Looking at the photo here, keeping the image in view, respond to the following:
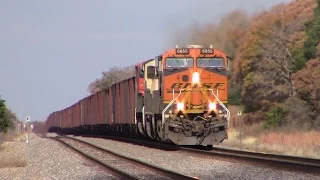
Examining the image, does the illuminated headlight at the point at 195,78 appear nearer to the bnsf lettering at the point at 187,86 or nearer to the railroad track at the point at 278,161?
the bnsf lettering at the point at 187,86

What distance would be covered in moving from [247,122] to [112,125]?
21175 millimetres

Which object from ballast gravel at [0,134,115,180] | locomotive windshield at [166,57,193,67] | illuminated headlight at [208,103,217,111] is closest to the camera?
ballast gravel at [0,134,115,180]

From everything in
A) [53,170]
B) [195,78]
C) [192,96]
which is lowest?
[53,170]

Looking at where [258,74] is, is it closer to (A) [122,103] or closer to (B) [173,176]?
(A) [122,103]

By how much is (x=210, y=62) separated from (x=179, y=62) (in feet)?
3.64

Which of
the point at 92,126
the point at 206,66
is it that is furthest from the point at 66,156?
the point at 92,126

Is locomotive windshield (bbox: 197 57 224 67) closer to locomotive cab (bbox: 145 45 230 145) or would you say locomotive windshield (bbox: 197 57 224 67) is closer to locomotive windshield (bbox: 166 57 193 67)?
locomotive cab (bbox: 145 45 230 145)

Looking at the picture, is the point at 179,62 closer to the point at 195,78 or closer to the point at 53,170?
the point at 195,78

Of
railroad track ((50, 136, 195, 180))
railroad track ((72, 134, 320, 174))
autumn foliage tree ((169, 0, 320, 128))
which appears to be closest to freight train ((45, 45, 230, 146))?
railroad track ((72, 134, 320, 174))

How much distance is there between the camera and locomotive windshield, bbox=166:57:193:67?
21297mm

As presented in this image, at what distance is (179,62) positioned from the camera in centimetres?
2152

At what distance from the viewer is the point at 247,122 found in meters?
55.2

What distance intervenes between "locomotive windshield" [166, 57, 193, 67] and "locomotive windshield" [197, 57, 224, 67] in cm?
31

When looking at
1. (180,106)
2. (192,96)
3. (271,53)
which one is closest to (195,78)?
(192,96)
